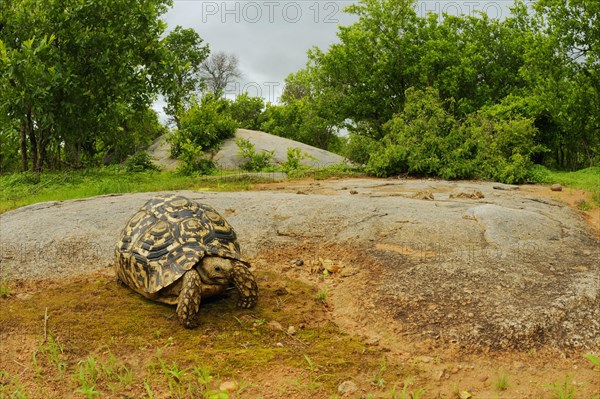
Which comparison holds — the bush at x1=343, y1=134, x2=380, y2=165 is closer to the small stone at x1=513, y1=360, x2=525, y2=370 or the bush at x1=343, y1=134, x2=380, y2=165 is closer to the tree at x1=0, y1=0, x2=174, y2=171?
the tree at x1=0, y1=0, x2=174, y2=171

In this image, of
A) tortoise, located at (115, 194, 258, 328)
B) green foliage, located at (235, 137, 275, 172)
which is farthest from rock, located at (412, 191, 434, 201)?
green foliage, located at (235, 137, 275, 172)

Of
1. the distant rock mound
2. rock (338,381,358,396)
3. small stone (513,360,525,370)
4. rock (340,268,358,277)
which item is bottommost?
rock (338,381,358,396)

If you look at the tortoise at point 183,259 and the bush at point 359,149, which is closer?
the tortoise at point 183,259

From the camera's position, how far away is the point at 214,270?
4902 mm

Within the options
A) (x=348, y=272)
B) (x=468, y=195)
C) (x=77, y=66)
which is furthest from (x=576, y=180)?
(x=77, y=66)

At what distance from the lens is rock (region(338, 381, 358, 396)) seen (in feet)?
12.2

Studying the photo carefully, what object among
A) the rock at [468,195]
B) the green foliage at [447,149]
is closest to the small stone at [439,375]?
the rock at [468,195]

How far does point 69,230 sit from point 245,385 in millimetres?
4707

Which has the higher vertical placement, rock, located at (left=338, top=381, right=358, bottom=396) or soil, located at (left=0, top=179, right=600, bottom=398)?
soil, located at (left=0, top=179, right=600, bottom=398)

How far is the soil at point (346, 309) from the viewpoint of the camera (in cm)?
398

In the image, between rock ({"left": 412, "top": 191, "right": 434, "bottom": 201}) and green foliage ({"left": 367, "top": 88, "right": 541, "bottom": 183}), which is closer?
rock ({"left": 412, "top": 191, "right": 434, "bottom": 201})

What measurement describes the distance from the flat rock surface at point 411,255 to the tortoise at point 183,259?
3.81 ft

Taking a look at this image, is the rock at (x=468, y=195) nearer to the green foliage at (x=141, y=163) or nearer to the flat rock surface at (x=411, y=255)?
the flat rock surface at (x=411, y=255)

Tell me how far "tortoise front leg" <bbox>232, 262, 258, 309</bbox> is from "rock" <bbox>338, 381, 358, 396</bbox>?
5.06ft
